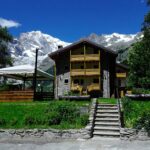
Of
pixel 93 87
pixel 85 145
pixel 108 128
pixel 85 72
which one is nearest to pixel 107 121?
pixel 108 128

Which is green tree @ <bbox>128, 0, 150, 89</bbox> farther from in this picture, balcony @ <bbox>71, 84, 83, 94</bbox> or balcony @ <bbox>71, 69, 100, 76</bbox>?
balcony @ <bbox>71, 84, 83, 94</bbox>

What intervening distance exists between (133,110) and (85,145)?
238 inches

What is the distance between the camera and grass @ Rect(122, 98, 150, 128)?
71.1ft

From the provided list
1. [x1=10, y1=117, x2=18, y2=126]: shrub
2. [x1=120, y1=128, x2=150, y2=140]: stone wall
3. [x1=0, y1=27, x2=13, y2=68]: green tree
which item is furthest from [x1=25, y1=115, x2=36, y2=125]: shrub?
[x1=0, y1=27, x2=13, y2=68]: green tree

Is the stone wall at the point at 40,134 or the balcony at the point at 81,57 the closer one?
the stone wall at the point at 40,134

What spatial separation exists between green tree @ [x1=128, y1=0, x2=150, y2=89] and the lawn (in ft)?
59.5

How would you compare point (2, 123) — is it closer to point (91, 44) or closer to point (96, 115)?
point (96, 115)

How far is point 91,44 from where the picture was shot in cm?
4694

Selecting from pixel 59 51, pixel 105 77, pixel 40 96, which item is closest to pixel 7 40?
pixel 59 51

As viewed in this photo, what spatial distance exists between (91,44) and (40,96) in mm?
16359

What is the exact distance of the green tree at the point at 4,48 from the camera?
203 feet

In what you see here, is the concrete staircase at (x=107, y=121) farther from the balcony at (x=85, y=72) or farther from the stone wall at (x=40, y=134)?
the balcony at (x=85, y=72)

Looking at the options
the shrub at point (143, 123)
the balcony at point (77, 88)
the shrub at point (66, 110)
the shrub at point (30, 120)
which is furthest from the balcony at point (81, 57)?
the shrub at point (143, 123)

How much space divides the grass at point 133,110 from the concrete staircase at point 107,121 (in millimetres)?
578
